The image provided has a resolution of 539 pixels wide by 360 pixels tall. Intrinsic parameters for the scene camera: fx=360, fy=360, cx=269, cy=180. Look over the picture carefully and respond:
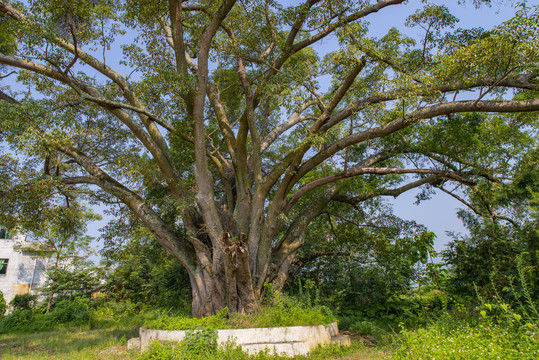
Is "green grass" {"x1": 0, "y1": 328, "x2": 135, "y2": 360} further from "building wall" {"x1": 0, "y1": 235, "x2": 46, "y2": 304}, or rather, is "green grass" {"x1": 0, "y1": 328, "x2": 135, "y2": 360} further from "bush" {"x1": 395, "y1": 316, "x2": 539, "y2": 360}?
"building wall" {"x1": 0, "y1": 235, "x2": 46, "y2": 304}

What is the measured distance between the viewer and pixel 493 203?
928 cm

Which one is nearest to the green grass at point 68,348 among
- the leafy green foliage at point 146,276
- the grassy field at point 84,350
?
the grassy field at point 84,350

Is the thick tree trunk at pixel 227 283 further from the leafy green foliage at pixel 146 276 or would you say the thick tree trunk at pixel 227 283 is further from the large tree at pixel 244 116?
the leafy green foliage at pixel 146 276

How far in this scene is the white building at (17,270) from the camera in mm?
22453

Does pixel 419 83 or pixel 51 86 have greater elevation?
pixel 51 86

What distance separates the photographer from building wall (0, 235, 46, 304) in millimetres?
22500

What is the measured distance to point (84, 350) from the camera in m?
7.59

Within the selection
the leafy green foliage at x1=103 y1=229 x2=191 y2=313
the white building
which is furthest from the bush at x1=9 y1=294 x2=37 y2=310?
the white building

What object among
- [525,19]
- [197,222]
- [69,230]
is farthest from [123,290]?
[525,19]

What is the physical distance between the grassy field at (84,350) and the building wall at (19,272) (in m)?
14.8

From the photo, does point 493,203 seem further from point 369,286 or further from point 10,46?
point 10,46

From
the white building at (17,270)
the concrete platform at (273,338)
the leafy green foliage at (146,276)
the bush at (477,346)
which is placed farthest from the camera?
the white building at (17,270)

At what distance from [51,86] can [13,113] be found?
2674 mm

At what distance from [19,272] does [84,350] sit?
19.7m
